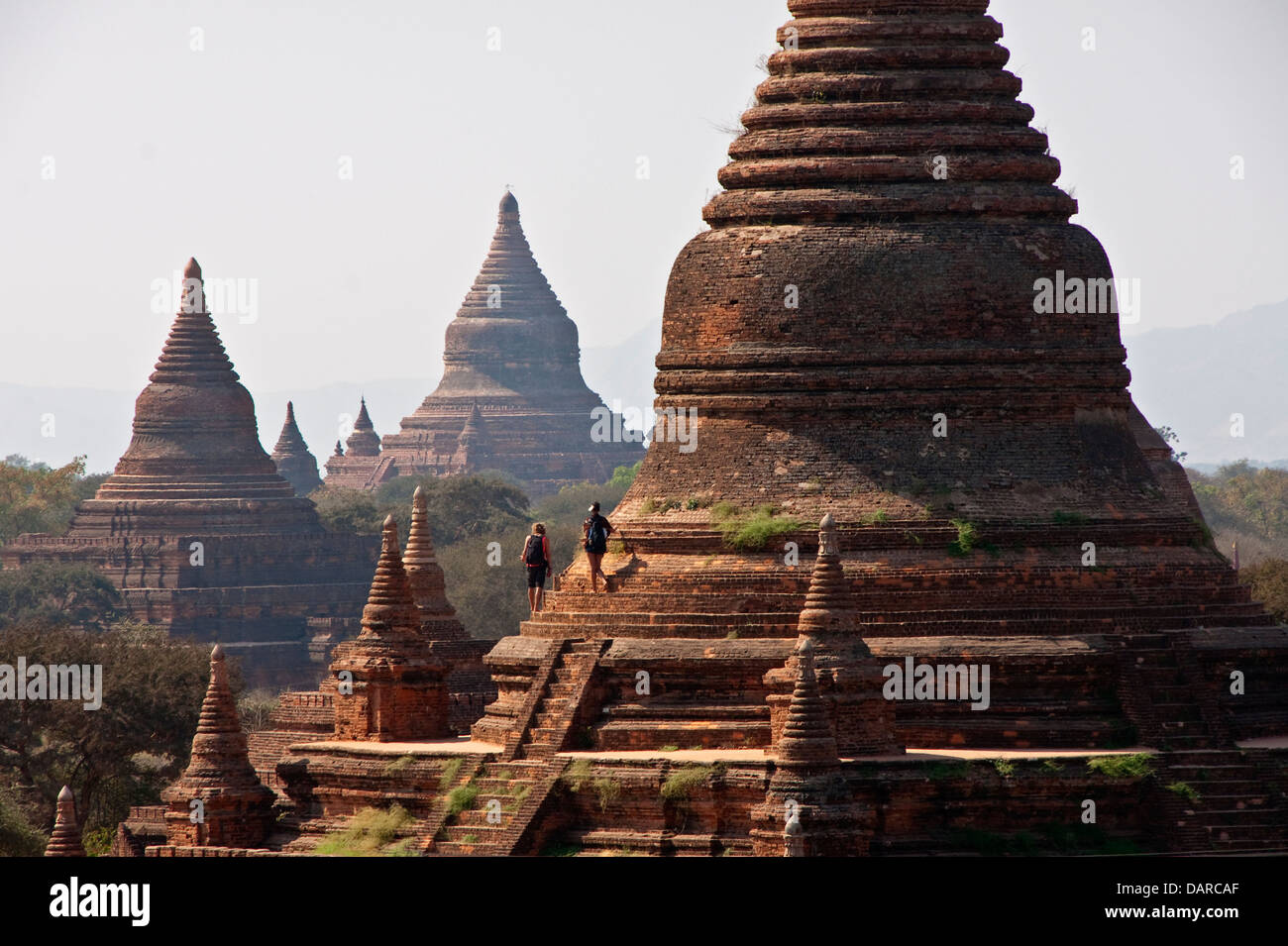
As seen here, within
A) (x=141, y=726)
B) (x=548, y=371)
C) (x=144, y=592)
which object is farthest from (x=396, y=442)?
(x=141, y=726)

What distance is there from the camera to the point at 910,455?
44219 millimetres

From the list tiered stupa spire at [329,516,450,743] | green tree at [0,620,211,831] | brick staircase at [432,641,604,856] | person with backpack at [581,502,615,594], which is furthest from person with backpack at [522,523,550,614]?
green tree at [0,620,211,831]

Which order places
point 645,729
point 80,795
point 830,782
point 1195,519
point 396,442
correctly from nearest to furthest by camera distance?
point 830,782 → point 645,729 → point 1195,519 → point 80,795 → point 396,442

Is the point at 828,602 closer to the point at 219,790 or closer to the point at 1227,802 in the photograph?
the point at 1227,802

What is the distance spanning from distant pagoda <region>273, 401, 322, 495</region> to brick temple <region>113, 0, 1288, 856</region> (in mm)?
95790

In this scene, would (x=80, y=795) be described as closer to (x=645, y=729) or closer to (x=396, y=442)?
(x=645, y=729)

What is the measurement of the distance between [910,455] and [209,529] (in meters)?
60.2

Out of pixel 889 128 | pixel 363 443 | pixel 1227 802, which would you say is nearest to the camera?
pixel 1227 802

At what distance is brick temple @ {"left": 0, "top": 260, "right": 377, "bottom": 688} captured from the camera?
99812 millimetres

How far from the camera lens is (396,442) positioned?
156 m

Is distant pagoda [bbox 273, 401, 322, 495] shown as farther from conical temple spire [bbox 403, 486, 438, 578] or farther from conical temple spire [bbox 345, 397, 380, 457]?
conical temple spire [bbox 403, 486, 438, 578]

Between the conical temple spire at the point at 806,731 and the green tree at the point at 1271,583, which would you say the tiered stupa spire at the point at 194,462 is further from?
the conical temple spire at the point at 806,731

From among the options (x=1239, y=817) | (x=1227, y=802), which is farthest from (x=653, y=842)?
(x=1239, y=817)
